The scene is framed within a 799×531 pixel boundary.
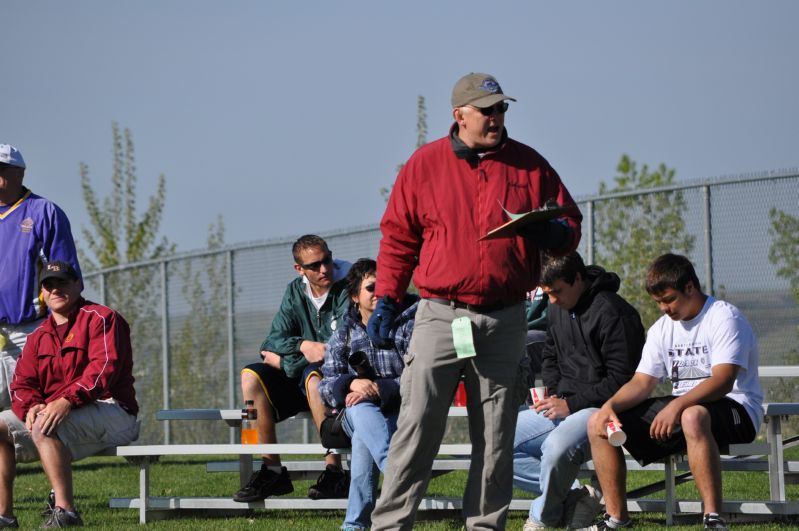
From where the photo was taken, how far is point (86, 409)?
301 inches

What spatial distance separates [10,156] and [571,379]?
12.8 feet

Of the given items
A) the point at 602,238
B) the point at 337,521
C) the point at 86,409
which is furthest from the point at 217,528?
the point at 602,238

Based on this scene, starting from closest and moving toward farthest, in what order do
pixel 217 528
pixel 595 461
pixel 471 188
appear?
pixel 471 188, pixel 595 461, pixel 217 528

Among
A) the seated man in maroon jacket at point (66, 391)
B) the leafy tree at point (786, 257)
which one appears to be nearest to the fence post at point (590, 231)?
the leafy tree at point (786, 257)

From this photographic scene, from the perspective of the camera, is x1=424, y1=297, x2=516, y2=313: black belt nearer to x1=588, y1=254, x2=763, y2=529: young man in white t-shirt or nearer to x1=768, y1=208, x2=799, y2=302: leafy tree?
x1=588, y1=254, x2=763, y2=529: young man in white t-shirt

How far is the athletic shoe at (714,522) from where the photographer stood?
6082 mm

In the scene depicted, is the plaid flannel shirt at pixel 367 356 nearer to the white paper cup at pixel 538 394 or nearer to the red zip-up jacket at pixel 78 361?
the white paper cup at pixel 538 394

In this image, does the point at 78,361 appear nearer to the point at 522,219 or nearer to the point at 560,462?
the point at 560,462

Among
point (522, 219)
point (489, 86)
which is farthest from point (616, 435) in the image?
point (489, 86)

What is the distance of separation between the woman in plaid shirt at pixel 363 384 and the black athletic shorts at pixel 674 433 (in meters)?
1.28

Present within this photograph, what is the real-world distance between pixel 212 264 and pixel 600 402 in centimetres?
716

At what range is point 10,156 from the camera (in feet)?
27.1

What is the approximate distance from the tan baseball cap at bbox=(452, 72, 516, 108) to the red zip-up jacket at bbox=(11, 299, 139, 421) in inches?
122

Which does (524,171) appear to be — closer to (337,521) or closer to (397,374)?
(397,374)
